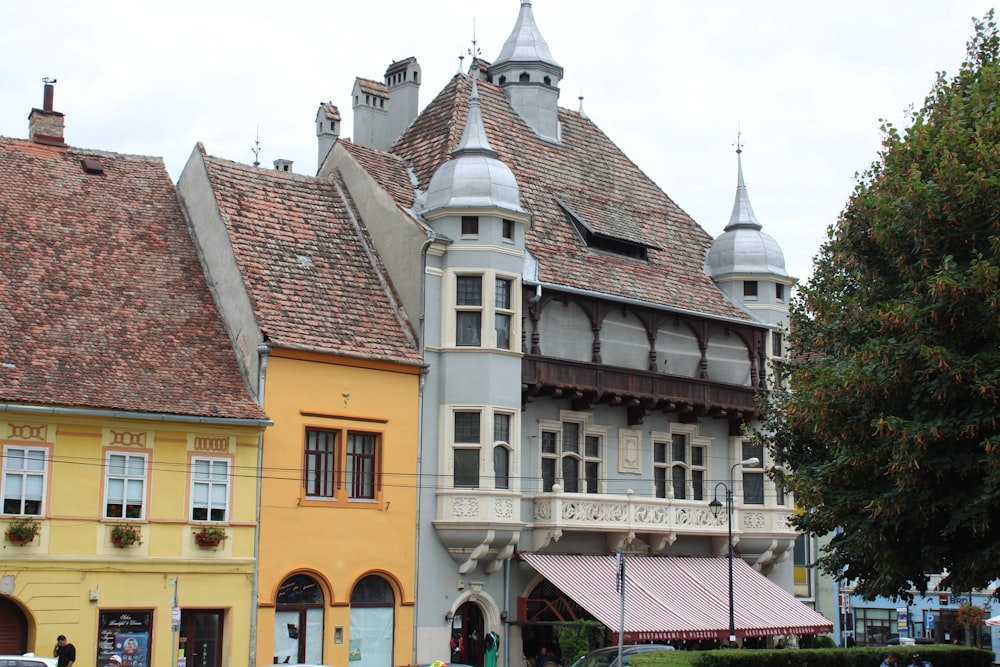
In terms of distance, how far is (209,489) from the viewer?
104 feet

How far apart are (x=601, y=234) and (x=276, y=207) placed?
947 cm

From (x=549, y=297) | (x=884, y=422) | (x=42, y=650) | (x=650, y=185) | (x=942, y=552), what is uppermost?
(x=650, y=185)

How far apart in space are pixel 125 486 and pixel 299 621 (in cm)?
525

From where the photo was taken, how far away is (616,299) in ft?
128

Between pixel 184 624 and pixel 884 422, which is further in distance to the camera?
pixel 184 624

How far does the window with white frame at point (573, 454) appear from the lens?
38.6 metres

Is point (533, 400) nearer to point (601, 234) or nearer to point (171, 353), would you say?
point (601, 234)

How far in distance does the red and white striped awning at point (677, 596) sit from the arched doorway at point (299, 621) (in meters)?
5.96

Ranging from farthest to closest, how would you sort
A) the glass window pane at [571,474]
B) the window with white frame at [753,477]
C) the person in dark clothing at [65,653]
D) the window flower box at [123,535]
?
the window with white frame at [753,477] < the glass window pane at [571,474] < the window flower box at [123,535] < the person in dark clothing at [65,653]

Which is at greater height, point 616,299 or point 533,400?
point 616,299

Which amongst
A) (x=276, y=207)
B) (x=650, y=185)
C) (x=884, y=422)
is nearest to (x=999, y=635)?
(x=650, y=185)

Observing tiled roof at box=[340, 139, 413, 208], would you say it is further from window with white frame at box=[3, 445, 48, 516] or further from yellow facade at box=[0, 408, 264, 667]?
window with white frame at box=[3, 445, 48, 516]

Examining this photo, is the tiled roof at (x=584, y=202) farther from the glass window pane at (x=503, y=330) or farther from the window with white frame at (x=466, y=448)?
the window with white frame at (x=466, y=448)

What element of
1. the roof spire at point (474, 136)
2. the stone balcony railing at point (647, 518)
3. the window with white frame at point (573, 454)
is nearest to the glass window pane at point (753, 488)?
the stone balcony railing at point (647, 518)
